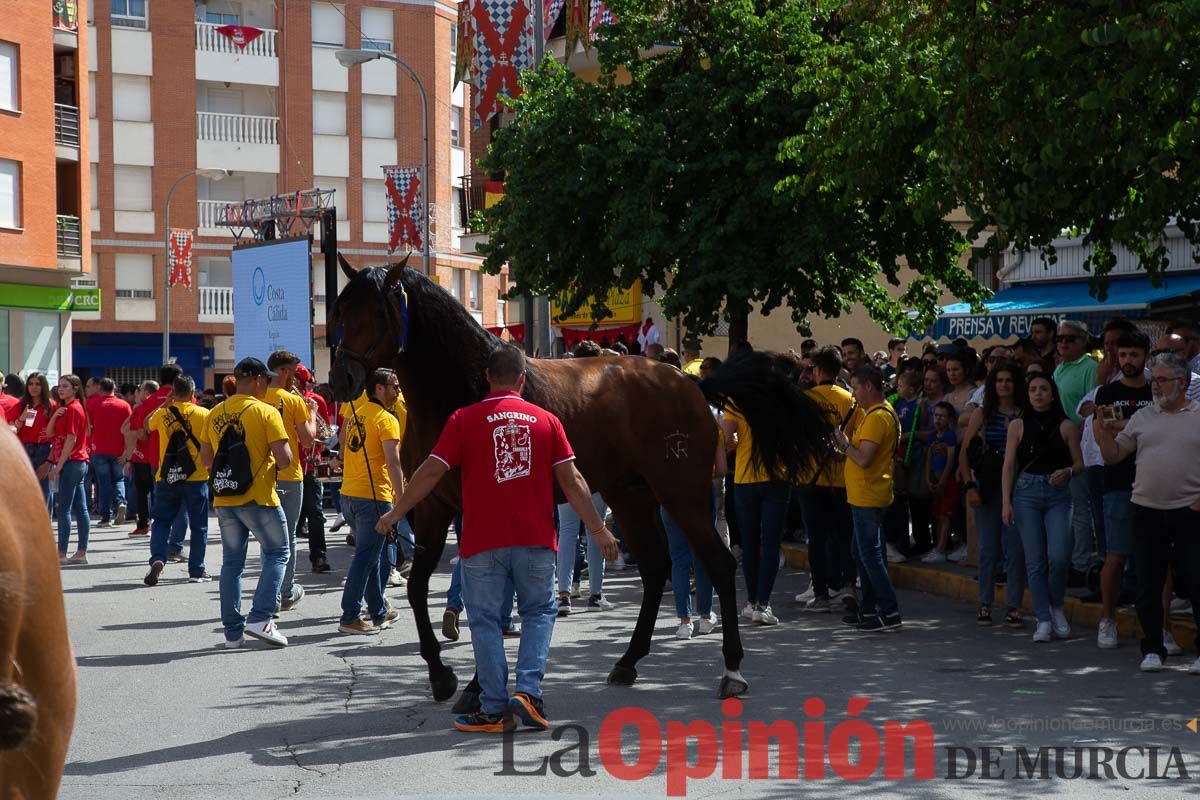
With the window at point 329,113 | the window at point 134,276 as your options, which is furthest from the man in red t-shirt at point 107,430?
the window at point 329,113

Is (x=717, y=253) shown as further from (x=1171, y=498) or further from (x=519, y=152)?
(x=1171, y=498)

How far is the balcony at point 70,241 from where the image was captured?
37.6 metres

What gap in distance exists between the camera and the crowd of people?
28.7 ft

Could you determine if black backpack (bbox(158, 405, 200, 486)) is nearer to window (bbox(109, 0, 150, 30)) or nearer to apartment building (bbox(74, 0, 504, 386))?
apartment building (bbox(74, 0, 504, 386))

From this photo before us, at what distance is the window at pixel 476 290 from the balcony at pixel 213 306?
10.3 m

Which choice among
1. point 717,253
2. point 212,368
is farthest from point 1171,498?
point 212,368

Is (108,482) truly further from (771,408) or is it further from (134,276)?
(134,276)

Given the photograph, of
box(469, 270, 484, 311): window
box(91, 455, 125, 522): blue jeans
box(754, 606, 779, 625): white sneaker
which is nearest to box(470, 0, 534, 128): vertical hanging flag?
box(91, 455, 125, 522): blue jeans

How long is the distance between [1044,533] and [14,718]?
30.2 feet

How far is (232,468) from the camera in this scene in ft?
33.1

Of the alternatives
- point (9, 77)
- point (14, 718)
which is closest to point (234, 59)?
point (9, 77)

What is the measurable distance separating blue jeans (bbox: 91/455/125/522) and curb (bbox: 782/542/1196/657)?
10.4m

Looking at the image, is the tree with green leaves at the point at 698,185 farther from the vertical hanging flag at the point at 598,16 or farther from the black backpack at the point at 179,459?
the black backpack at the point at 179,459

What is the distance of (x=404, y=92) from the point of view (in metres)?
53.8
